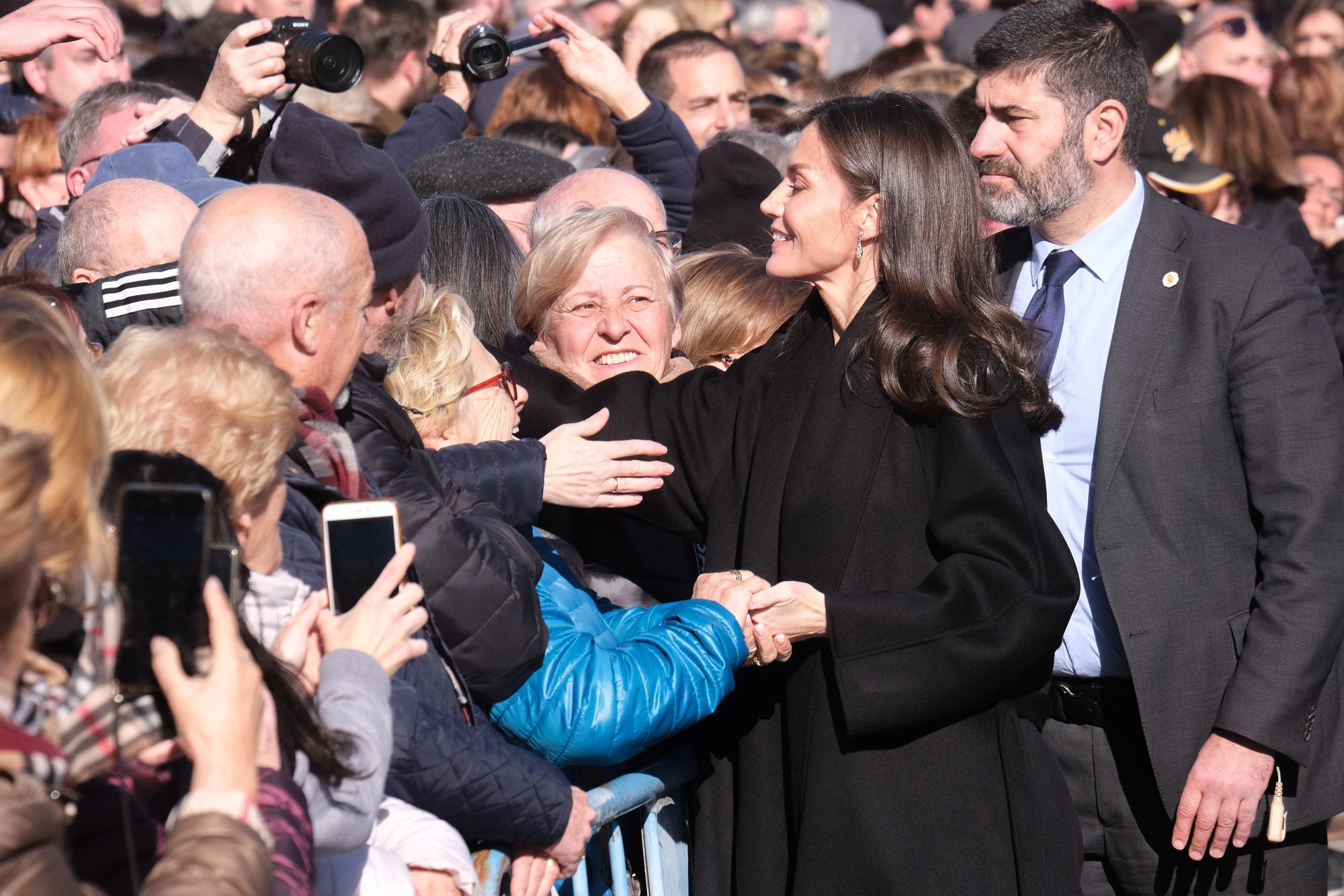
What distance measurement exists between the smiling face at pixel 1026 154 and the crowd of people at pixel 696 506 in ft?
0.04

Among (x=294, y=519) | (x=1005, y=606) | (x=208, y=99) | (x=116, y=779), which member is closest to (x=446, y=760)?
(x=294, y=519)

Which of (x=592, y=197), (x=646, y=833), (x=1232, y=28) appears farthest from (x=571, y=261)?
(x=1232, y=28)

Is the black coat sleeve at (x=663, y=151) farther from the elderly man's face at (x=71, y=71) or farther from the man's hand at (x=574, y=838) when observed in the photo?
the man's hand at (x=574, y=838)

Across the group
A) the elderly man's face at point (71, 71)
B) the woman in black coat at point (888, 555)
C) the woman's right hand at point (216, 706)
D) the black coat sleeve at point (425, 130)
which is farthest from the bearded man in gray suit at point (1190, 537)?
the elderly man's face at point (71, 71)

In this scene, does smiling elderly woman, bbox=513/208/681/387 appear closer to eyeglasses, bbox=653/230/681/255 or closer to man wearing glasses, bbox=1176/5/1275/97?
eyeglasses, bbox=653/230/681/255

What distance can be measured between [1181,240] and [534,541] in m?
1.63

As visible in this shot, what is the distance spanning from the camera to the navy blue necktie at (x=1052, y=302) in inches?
135

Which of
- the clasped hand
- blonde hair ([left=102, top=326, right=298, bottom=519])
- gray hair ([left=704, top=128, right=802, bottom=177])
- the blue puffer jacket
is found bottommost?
the blue puffer jacket

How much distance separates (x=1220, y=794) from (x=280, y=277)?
7.33ft

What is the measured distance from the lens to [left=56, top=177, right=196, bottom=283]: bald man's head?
3.32m

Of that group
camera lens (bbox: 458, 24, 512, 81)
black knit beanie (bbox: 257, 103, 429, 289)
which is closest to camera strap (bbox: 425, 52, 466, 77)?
camera lens (bbox: 458, 24, 512, 81)

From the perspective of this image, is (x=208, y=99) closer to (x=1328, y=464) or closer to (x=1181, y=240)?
(x=1181, y=240)

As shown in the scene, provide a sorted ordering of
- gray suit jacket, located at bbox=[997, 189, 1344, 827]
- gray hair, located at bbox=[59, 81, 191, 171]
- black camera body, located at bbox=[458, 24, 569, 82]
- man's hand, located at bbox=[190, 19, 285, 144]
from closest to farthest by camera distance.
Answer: gray suit jacket, located at bbox=[997, 189, 1344, 827] < man's hand, located at bbox=[190, 19, 285, 144] < gray hair, located at bbox=[59, 81, 191, 171] < black camera body, located at bbox=[458, 24, 569, 82]

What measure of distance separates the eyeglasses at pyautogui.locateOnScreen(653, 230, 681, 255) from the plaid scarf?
1.50m
